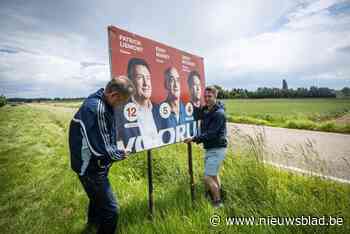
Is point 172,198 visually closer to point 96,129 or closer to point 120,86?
point 96,129

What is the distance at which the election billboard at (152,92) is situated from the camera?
2168mm

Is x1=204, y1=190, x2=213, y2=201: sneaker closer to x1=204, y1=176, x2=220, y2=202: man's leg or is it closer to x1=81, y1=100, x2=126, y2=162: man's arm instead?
x1=204, y1=176, x2=220, y2=202: man's leg

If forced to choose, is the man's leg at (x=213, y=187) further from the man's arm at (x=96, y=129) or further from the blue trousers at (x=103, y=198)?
Answer: the man's arm at (x=96, y=129)

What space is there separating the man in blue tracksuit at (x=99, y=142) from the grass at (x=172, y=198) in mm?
585

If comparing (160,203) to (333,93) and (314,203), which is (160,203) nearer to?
(314,203)

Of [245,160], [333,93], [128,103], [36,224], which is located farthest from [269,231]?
[333,93]

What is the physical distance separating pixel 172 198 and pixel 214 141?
1046 millimetres

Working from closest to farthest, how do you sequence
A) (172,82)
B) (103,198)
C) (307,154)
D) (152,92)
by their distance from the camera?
1. (103,198)
2. (152,92)
3. (172,82)
4. (307,154)

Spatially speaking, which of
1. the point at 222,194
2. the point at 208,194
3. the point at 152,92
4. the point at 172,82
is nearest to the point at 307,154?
the point at 222,194

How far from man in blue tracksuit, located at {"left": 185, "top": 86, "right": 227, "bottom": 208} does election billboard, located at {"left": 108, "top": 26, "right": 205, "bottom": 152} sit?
341 millimetres

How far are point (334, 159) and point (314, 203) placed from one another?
13.6 ft

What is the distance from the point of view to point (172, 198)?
3.09m

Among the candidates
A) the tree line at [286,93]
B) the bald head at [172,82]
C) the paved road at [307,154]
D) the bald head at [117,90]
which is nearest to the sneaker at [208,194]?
the paved road at [307,154]

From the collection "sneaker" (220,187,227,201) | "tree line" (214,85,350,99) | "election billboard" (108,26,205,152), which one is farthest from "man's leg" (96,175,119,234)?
"tree line" (214,85,350,99)
